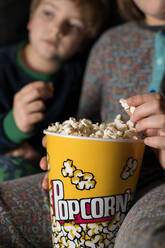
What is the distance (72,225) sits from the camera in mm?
629

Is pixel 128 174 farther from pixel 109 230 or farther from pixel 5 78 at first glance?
pixel 5 78

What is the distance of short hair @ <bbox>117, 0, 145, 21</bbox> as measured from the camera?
45.9 inches

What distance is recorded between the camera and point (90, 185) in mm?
608

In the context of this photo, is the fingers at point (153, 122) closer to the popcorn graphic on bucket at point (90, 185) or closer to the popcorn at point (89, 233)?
the popcorn graphic on bucket at point (90, 185)

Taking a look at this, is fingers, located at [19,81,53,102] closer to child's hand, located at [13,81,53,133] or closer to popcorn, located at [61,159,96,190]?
child's hand, located at [13,81,53,133]

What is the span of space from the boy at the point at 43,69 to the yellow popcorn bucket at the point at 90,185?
A: 40 cm

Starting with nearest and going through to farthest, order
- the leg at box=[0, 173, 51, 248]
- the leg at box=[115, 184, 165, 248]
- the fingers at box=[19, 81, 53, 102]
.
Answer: the leg at box=[115, 184, 165, 248] < the leg at box=[0, 173, 51, 248] < the fingers at box=[19, 81, 53, 102]

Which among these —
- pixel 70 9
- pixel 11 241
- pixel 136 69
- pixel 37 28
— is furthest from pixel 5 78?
pixel 11 241

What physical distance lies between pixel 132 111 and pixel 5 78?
2.62 ft

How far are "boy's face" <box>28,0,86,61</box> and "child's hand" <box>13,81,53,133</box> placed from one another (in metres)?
0.27

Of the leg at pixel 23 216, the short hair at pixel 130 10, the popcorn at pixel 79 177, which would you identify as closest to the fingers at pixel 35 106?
the leg at pixel 23 216

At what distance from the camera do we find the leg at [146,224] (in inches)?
17.9

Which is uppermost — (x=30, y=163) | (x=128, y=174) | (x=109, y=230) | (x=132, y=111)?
(x=132, y=111)

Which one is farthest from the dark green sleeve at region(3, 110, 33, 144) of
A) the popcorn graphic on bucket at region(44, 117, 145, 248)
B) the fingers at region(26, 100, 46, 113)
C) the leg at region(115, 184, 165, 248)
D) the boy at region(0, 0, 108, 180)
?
the leg at region(115, 184, 165, 248)
